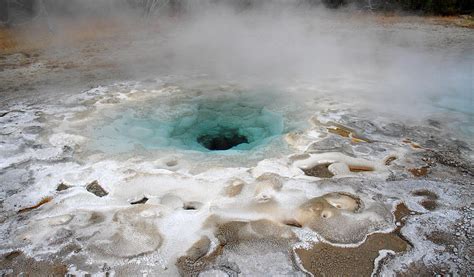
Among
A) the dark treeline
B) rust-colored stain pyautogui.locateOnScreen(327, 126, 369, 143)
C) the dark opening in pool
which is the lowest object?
the dark opening in pool

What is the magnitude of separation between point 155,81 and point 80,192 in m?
2.42

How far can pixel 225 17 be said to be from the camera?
27.2 feet

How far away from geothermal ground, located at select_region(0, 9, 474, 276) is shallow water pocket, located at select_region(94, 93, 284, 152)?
0.02 metres

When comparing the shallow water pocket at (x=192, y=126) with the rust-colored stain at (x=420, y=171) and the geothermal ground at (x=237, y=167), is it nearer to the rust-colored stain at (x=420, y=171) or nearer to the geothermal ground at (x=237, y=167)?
the geothermal ground at (x=237, y=167)

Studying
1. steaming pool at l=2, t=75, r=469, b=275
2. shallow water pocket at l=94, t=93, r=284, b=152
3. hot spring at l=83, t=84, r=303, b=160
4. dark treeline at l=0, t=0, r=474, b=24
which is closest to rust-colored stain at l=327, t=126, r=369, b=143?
steaming pool at l=2, t=75, r=469, b=275

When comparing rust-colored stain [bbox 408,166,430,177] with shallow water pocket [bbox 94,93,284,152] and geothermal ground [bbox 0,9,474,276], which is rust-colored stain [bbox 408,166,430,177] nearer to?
geothermal ground [bbox 0,9,474,276]

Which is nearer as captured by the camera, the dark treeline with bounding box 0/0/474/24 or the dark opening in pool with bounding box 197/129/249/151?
the dark opening in pool with bounding box 197/129/249/151

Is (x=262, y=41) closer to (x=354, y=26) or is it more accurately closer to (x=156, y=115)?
(x=354, y=26)

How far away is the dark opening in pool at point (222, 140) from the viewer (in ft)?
12.0

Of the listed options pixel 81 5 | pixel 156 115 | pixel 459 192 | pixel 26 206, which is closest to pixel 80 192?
pixel 26 206

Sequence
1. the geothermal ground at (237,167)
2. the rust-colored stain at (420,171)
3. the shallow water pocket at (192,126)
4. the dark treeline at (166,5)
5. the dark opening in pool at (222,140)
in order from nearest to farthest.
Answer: the geothermal ground at (237,167), the rust-colored stain at (420,171), the shallow water pocket at (192,126), the dark opening in pool at (222,140), the dark treeline at (166,5)

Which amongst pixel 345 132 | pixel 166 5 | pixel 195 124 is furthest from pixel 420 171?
pixel 166 5

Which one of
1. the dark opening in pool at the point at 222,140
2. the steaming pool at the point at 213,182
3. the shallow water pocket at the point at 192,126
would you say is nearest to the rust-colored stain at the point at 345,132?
the steaming pool at the point at 213,182

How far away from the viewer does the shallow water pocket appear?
3.36 m
